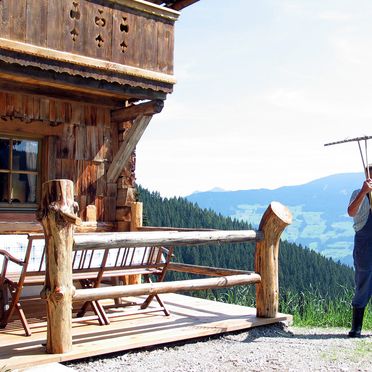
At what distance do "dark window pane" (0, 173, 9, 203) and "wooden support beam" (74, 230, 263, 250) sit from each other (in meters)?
3.24

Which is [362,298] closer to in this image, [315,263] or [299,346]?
[299,346]

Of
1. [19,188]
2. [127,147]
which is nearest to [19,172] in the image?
[19,188]

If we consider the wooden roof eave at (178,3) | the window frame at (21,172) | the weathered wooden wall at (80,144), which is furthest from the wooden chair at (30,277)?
the wooden roof eave at (178,3)

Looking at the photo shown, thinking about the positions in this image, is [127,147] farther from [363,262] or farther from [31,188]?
[363,262]

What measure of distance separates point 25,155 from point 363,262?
4.77 metres

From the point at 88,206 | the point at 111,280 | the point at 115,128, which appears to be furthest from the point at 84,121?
the point at 111,280

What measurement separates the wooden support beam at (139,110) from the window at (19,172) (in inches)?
50.9

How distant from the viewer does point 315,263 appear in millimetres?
48875

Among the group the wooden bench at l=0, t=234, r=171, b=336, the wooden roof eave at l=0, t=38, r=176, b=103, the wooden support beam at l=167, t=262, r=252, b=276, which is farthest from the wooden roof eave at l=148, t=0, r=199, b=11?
the wooden bench at l=0, t=234, r=171, b=336

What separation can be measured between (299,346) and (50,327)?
2399 millimetres

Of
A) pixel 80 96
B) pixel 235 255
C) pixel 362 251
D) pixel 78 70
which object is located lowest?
pixel 235 255

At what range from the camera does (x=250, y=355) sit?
522 centimetres

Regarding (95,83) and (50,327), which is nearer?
(50,327)

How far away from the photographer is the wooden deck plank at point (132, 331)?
15.4 feet
